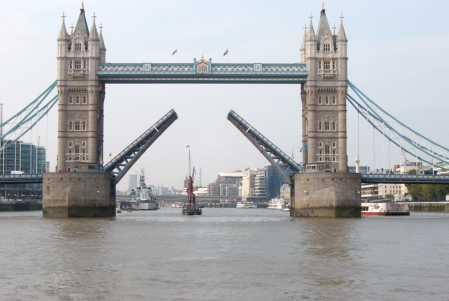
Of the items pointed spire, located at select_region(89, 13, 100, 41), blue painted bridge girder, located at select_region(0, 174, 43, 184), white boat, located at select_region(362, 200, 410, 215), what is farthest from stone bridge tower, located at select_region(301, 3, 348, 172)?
blue painted bridge girder, located at select_region(0, 174, 43, 184)

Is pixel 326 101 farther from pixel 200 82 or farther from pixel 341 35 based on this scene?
pixel 200 82

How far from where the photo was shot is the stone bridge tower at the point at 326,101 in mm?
67812

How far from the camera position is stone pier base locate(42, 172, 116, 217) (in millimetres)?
64750

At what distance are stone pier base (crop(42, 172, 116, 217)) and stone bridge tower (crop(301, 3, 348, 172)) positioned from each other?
19.2m

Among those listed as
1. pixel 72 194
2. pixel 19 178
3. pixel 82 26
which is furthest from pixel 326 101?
pixel 19 178

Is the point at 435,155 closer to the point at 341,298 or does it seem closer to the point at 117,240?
the point at 117,240

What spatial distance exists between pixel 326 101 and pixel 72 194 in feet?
79.6

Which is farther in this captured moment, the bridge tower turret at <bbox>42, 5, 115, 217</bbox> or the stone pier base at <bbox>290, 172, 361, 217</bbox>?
the bridge tower turret at <bbox>42, 5, 115, 217</bbox>

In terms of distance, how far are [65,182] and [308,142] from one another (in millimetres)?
22104

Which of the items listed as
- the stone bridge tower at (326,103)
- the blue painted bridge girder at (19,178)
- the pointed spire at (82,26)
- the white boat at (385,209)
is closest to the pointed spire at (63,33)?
the pointed spire at (82,26)

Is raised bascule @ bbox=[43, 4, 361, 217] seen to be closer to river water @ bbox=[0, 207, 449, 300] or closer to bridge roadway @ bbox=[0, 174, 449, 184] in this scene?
bridge roadway @ bbox=[0, 174, 449, 184]

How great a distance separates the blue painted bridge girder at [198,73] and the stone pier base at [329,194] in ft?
31.6

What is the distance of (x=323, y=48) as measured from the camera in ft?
225

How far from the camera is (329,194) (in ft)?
212
